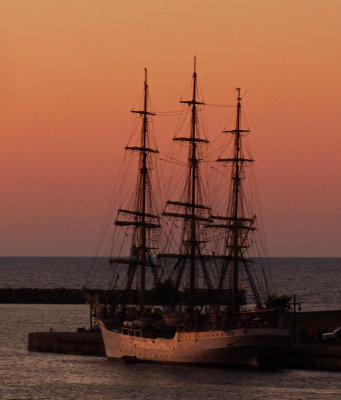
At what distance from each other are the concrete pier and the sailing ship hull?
10.6m

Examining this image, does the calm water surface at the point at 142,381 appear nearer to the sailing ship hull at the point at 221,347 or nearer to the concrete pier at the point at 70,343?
the sailing ship hull at the point at 221,347

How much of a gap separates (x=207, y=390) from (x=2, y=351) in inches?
1463

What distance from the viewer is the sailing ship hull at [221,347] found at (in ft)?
355

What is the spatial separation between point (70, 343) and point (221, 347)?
20948mm

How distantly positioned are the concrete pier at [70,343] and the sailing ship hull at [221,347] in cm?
1064

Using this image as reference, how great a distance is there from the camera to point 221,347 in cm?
11006

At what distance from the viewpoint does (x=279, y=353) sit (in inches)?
4230

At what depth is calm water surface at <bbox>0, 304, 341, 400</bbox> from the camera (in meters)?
95.2

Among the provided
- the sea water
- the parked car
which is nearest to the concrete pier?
the sea water

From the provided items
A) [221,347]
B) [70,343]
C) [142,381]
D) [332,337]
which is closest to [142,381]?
[142,381]

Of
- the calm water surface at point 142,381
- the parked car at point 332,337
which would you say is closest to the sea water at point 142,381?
the calm water surface at point 142,381

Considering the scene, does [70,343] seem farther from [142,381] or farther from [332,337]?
[332,337]

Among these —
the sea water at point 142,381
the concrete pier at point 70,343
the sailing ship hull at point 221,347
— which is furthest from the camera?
the concrete pier at point 70,343

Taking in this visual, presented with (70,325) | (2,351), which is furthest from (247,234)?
(70,325)
